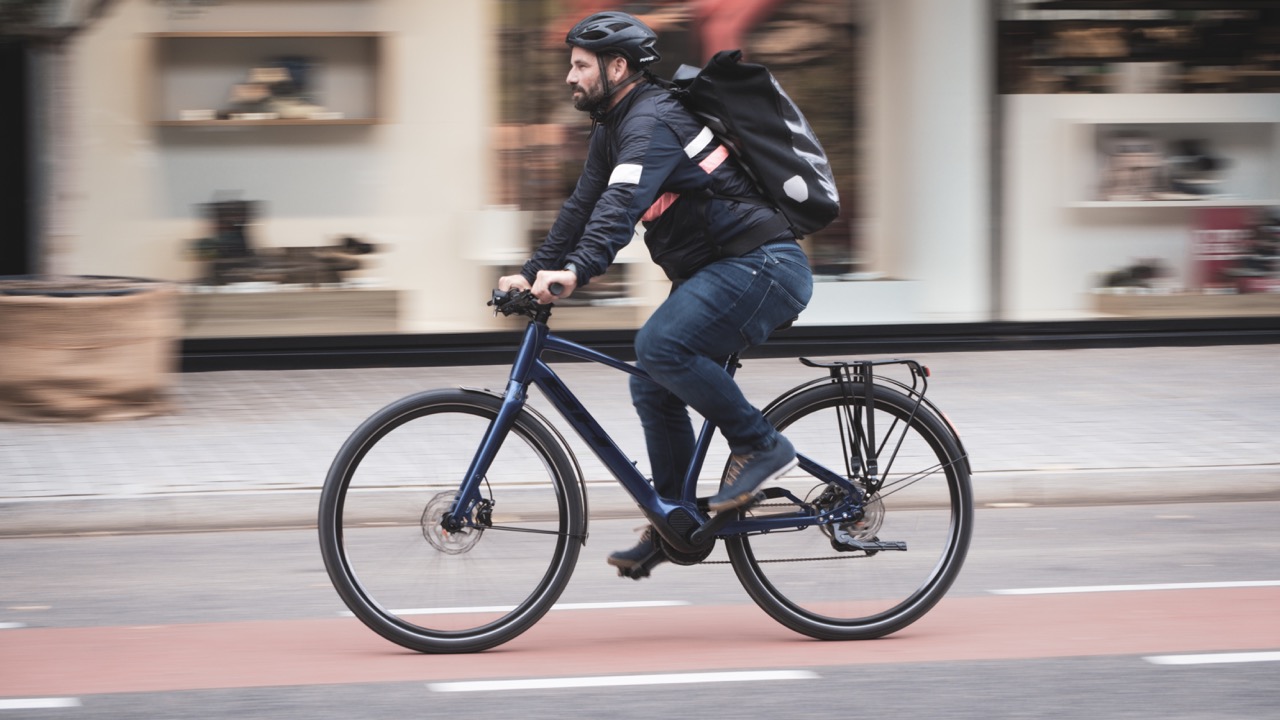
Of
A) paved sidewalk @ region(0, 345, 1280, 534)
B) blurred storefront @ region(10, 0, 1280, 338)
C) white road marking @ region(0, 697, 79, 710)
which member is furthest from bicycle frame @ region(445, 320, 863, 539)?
blurred storefront @ region(10, 0, 1280, 338)

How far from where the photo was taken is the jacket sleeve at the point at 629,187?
433 centimetres

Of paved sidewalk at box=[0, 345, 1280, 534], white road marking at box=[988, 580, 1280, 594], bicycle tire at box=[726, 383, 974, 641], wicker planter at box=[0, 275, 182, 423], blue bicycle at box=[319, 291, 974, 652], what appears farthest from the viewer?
wicker planter at box=[0, 275, 182, 423]

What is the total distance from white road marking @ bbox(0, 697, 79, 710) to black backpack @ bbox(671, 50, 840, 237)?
7.33 ft

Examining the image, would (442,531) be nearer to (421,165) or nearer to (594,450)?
(594,450)

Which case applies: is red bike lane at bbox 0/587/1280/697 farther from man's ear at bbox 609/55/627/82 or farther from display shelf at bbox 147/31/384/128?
display shelf at bbox 147/31/384/128

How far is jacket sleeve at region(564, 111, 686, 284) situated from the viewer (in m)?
4.33

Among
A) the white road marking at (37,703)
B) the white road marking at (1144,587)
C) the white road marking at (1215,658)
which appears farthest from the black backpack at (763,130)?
the white road marking at (37,703)

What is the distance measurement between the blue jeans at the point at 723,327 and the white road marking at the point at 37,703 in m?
1.73

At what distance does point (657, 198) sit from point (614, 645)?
4.32 feet

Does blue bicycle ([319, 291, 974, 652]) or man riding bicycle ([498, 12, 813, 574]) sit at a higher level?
man riding bicycle ([498, 12, 813, 574])

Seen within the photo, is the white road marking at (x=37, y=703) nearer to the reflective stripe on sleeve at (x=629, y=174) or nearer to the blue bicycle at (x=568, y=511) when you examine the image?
the blue bicycle at (x=568, y=511)

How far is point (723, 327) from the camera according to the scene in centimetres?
454

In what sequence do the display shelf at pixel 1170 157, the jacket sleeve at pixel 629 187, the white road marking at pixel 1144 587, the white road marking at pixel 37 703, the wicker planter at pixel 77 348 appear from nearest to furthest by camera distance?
1. the white road marking at pixel 37 703
2. the jacket sleeve at pixel 629 187
3. the white road marking at pixel 1144 587
4. the wicker planter at pixel 77 348
5. the display shelf at pixel 1170 157

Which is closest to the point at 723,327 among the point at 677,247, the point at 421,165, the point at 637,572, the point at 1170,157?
the point at 677,247
